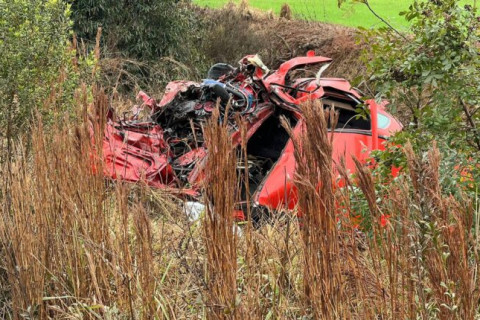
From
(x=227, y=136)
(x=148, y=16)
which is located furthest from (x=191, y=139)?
(x=148, y=16)

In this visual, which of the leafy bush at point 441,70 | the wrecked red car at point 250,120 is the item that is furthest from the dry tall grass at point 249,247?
the wrecked red car at point 250,120

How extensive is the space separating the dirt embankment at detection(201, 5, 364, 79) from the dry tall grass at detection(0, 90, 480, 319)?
32.4 feet

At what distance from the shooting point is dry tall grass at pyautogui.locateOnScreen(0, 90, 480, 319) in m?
1.64

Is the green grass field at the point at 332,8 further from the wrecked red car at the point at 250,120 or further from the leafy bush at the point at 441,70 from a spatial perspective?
the leafy bush at the point at 441,70

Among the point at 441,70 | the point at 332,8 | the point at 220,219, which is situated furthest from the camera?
the point at 332,8

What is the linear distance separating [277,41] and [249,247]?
13393 mm

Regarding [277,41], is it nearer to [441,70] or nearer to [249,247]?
[441,70]

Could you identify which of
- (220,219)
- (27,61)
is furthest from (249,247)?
(27,61)

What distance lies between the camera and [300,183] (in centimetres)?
176

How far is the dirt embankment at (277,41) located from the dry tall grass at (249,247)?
9.88 metres

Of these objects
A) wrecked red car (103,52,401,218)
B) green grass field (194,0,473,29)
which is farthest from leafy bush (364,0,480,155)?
green grass field (194,0,473,29)

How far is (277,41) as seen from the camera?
1531cm

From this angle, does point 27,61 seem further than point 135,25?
No

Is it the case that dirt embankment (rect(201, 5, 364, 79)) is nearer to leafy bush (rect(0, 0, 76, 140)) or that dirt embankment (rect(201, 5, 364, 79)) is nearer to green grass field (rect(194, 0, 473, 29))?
green grass field (rect(194, 0, 473, 29))
